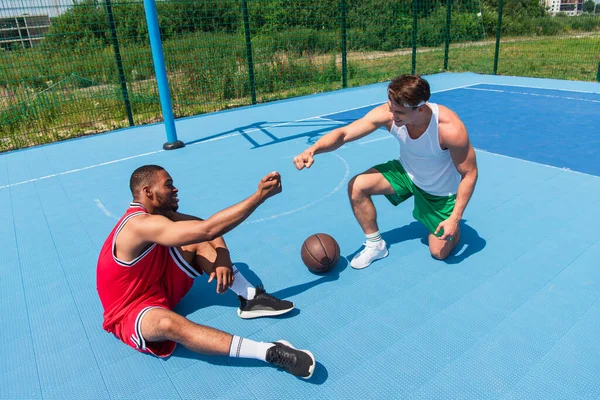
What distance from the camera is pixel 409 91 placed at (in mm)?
2803

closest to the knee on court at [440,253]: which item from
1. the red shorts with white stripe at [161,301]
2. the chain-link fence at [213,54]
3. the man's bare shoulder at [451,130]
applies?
the man's bare shoulder at [451,130]

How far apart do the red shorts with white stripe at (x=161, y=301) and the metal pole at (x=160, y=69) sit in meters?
4.29

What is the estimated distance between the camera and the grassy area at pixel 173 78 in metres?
7.71

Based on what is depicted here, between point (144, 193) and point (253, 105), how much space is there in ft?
25.2

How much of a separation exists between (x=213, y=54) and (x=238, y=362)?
7990 millimetres

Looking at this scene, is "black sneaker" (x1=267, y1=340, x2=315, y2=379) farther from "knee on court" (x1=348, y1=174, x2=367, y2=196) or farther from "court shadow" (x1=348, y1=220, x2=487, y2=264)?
"knee on court" (x1=348, y1=174, x2=367, y2=196)

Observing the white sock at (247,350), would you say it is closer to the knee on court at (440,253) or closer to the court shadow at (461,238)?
the court shadow at (461,238)

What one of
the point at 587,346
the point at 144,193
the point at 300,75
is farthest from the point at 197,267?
the point at 300,75

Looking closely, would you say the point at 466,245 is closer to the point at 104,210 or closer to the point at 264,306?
the point at 264,306

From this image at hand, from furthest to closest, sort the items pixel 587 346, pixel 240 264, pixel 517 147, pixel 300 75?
1. pixel 300 75
2. pixel 517 147
3. pixel 240 264
4. pixel 587 346

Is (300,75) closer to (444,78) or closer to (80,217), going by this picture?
(444,78)

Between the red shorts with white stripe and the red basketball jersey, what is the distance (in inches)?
1.4

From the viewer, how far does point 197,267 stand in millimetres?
2795

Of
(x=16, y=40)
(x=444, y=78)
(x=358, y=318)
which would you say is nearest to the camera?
(x=358, y=318)
